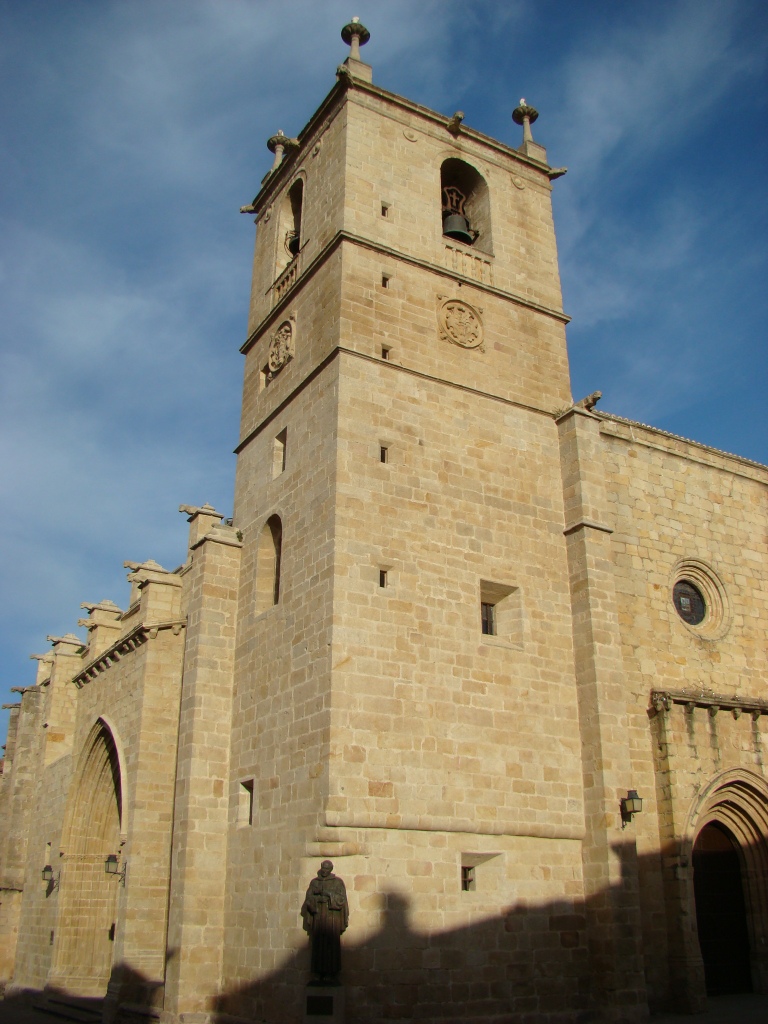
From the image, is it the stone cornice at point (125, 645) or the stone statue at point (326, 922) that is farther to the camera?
the stone cornice at point (125, 645)

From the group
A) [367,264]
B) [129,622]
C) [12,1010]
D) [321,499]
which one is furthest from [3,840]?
[367,264]

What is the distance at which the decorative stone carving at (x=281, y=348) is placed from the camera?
16109 mm

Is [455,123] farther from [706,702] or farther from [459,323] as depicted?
[706,702]

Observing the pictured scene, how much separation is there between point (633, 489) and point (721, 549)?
2149mm

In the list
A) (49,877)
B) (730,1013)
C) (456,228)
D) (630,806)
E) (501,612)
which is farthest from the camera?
(49,877)

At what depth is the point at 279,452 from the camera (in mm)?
15734

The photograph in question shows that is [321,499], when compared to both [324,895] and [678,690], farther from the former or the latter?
[678,690]

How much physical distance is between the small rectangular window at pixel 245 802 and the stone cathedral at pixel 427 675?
0.04 m

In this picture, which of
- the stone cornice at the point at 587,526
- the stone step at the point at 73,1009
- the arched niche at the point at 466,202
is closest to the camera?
the stone cornice at the point at 587,526

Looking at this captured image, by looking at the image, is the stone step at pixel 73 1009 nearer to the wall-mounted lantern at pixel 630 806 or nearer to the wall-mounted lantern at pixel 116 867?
the wall-mounted lantern at pixel 116 867

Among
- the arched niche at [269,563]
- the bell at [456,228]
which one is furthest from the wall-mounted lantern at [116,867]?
the bell at [456,228]

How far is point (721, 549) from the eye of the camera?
16.5m

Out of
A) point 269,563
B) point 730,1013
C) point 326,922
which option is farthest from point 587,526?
point 326,922

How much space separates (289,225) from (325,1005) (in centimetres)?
1432
